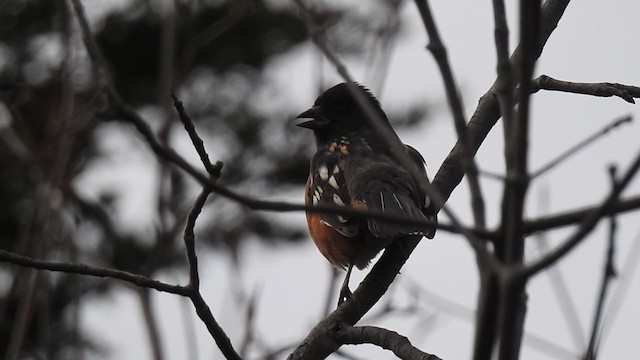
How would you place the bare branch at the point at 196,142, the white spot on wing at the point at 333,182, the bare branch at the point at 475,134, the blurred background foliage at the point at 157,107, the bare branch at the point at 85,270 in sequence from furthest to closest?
the blurred background foliage at the point at 157,107 < the white spot on wing at the point at 333,182 < the bare branch at the point at 475,134 < the bare branch at the point at 85,270 < the bare branch at the point at 196,142

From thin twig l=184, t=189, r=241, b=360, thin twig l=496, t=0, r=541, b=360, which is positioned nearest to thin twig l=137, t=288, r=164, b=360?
thin twig l=184, t=189, r=241, b=360

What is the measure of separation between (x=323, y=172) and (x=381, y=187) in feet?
1.56

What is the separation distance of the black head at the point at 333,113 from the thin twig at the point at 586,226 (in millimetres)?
3497

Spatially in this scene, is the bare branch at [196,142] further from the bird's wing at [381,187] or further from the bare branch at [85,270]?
the bird's wing at [381,187]

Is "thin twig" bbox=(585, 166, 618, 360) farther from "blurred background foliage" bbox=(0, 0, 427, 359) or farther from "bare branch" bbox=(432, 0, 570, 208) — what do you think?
"blurred background foliage" bbox=(0, 0, 427, 359)

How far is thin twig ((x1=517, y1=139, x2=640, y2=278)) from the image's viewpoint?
1244 millimetres

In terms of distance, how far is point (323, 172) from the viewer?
4320mm

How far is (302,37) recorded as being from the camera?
10.6 metres

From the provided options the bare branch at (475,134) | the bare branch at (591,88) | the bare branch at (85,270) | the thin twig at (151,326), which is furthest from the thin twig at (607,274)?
the thin twig at (151,326)

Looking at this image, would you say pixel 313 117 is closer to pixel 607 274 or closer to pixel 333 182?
pixel 333 182

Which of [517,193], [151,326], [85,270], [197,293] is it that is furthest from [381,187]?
[517,193]

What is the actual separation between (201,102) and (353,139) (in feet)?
19.8

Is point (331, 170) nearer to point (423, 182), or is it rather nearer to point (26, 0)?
point (423, 182)

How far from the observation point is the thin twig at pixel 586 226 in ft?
4.08
